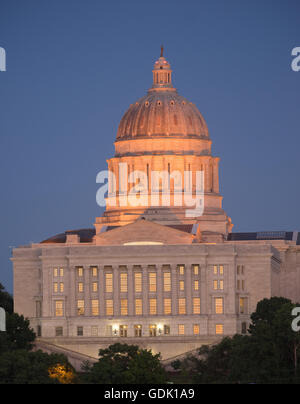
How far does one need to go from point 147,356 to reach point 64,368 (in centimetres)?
931

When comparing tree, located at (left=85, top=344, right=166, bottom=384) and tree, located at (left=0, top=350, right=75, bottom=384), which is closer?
tree, located at (left=0, top=350, right=75, bottom=384)

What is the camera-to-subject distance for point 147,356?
7800 inches

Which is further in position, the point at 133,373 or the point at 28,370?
the point at 133,373

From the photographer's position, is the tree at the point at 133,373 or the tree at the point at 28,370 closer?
the tree at the point at 28,370

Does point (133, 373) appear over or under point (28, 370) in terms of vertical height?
Result: under
